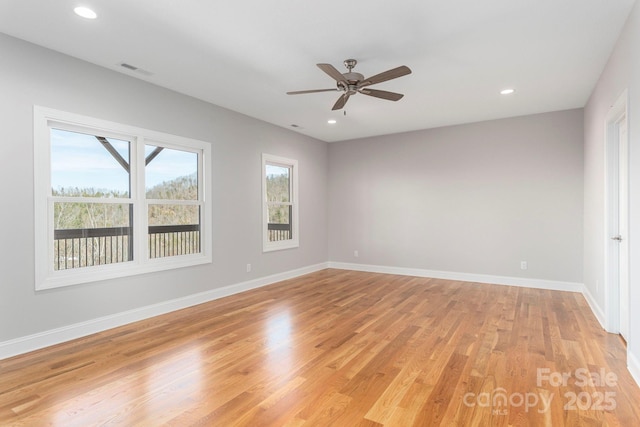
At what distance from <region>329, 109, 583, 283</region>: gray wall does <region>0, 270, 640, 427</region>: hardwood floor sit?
149 cm

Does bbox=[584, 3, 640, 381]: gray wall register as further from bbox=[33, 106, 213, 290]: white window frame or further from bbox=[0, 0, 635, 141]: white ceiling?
bbox=[33, 106, 213, 290]: white window frame

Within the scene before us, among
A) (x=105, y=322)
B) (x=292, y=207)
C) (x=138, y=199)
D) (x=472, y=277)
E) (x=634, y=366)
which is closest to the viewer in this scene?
(x=634, y=366)

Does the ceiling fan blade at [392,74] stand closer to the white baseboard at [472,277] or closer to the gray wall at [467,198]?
the gray wall at [467,198]

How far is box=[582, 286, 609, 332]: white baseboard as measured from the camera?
3462 millimetres

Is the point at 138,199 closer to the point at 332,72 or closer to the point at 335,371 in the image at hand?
the point at 332,72

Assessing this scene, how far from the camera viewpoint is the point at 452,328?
3521mm

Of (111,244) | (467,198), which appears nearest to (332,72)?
(111,244)

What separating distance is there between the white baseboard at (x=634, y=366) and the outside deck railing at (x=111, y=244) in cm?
462

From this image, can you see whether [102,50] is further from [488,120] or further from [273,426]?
A: [488,120]

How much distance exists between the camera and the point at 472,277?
Answer: 5848mm

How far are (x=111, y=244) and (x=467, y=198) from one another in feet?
17.9

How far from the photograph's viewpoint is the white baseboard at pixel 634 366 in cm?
234

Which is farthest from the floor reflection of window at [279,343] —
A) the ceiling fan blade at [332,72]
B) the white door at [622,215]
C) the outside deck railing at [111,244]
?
the white door at [622,215]

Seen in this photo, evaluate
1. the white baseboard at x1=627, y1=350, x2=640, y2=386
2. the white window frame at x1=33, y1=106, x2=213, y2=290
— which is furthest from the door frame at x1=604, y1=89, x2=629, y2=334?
the white window frame at x1=33, y1=106, x2=213, y2=290
